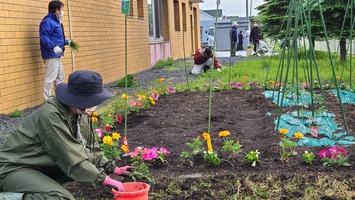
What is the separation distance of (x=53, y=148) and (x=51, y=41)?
4.39 meters

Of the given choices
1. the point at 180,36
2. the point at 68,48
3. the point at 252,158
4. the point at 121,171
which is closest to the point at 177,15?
the point at 180,36

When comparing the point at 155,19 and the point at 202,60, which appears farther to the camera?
the point at 155,19

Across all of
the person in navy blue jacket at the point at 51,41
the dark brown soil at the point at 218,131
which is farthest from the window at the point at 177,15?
the person in navy blue jacket at the point at 51,41

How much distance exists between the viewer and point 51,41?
6.54m

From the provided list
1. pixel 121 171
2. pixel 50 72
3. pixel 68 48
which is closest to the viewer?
pixel 121 171

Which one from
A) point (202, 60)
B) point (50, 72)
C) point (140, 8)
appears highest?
point (140, 8)

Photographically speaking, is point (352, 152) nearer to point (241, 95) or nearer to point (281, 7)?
point (241, 95)

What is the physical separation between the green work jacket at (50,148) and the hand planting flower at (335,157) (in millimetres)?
1905

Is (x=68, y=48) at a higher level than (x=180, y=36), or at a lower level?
lower

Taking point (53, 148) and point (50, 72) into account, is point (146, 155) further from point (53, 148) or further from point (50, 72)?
point (50, 72)

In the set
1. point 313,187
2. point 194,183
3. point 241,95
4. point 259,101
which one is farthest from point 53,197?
point 241,95

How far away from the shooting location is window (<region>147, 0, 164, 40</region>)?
1592 centimetres

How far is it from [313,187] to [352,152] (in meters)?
0.96

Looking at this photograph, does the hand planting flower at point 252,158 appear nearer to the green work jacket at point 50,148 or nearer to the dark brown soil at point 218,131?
the dark brown soil at point 218,131
